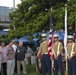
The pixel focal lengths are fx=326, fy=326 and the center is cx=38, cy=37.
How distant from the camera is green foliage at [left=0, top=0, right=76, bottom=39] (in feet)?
59.1

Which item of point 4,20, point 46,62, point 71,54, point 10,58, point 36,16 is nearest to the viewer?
point 71,54

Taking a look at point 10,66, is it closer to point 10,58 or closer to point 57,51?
point 10,58

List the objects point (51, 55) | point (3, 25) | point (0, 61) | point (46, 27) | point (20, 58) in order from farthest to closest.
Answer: point (3, 25), point (46, 27), point (20, 58), point (0, 61), point (51, 55)

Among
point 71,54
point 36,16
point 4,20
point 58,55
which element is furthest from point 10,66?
point 4,20

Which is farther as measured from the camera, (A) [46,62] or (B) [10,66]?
(B) [10,66]

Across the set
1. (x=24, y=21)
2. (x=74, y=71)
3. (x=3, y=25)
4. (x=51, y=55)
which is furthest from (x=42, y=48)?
(x=3, y=25)

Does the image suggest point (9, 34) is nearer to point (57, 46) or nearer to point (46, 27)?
point (46, 27)

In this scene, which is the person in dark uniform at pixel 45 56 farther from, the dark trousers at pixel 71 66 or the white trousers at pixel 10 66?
the white trousers at pixel 10 66

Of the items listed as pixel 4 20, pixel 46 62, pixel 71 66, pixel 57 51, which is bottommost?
pixel 71 66

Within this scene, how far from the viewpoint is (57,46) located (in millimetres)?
13289

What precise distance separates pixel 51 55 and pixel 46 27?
5.71 metres

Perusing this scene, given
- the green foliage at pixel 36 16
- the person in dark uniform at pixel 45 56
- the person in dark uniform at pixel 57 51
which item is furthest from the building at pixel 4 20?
the person in dark uniform at pixel 57 51

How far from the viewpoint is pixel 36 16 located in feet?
62.9

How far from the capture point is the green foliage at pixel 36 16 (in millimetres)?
18000
